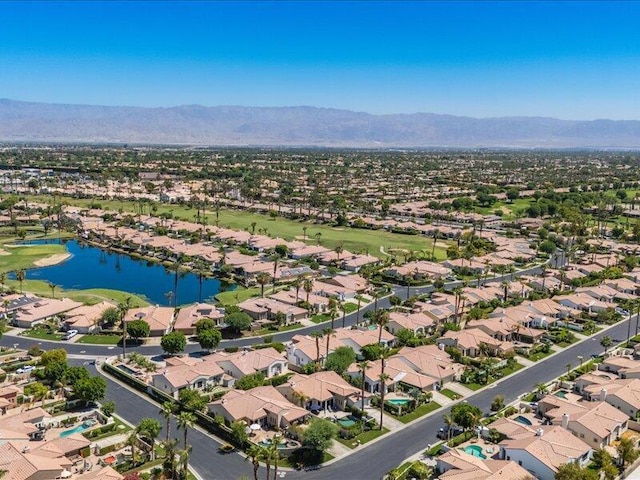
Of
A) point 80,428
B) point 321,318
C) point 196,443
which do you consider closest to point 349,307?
point 321,318

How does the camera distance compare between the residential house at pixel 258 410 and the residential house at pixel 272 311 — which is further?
the residential house at pixel 272 311

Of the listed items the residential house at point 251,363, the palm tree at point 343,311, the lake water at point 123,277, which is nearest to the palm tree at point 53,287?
the lake water at point 123,277

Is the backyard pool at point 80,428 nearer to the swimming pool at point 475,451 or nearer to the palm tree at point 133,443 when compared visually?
the palm tree at point 133,443

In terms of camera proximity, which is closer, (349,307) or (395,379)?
(395,379)

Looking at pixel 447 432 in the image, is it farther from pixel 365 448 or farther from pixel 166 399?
pixel 166 399

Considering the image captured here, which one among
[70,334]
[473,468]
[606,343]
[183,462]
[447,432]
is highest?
[183,462]

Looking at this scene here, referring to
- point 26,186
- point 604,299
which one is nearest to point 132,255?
point 604,299

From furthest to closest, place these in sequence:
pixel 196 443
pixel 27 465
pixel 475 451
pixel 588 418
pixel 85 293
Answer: pixel 85 293, pixel 588 418, pixel 196 443, pixel 475 451, pixel 27 465
